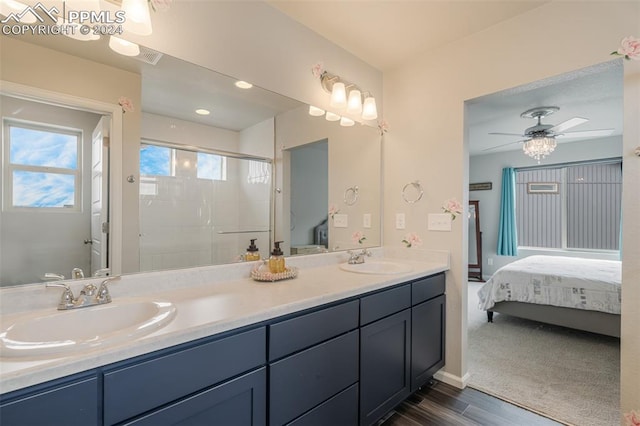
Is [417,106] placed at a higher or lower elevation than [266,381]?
higher

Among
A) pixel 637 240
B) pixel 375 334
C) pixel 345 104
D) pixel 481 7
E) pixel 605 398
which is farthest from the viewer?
pixel 345 104

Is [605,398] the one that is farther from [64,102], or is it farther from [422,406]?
[64,102]

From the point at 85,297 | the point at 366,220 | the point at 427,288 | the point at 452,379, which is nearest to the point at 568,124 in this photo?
the point at 366,220

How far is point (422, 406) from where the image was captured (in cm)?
186

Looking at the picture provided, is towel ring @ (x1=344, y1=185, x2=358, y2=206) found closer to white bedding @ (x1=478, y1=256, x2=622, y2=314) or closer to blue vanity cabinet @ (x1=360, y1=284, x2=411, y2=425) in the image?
blue vanity cabinet @ (x1=360, y1=284, x2=411, y2=425)

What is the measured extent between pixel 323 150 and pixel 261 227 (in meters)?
0.81

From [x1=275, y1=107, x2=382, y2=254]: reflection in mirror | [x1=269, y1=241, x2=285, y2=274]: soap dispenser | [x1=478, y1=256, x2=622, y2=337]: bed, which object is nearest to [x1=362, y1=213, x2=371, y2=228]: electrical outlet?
[x1=275, y1=107, x2=382, y2=254]: reflection in mirror

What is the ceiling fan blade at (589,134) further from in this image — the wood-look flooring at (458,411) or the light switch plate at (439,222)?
the wood-look flooring at (458,411)

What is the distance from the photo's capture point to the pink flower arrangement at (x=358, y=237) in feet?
7.69

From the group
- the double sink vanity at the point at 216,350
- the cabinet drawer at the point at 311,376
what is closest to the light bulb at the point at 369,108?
the double sink vanity at the point at 216,350

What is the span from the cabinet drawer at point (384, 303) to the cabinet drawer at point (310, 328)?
0.07 m

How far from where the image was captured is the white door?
1.20 metres

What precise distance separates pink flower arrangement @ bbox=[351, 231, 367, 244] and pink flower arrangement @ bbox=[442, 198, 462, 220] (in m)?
0.66

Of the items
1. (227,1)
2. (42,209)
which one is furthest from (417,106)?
(42,209)
